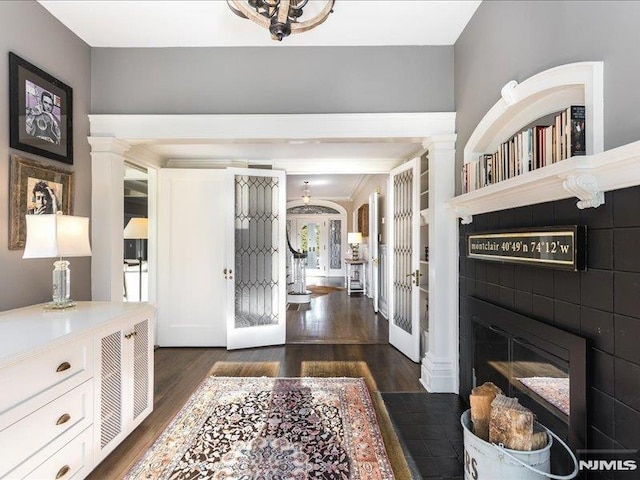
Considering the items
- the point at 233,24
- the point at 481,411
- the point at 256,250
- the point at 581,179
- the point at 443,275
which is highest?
the point at 233,24

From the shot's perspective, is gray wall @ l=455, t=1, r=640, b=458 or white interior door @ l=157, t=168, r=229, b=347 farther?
white interior door @ l=157, t=168, r=229, b=347

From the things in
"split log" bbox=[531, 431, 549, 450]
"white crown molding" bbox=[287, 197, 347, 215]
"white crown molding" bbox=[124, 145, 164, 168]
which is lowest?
"split log" bbox=[531, 431, 549, 450]

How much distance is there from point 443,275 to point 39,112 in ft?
10.5

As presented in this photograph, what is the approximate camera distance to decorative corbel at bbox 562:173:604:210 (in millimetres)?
1298

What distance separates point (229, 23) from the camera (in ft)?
8.43

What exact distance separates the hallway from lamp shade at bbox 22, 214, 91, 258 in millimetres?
2808

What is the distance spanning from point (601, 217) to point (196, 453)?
2.43m

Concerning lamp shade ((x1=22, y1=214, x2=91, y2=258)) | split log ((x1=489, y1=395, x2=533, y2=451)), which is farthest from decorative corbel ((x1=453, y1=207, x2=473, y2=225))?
lamp shade ((x1=22, y1=214, x2=91, y2=258))

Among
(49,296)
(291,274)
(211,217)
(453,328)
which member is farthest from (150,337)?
(291,274)

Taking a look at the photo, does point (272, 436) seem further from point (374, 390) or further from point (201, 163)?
point (201, 163)

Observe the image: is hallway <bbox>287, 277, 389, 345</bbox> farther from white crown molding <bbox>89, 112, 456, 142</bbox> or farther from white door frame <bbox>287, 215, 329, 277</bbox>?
white door frame <bbox>287, 215, 329, 277</bbox>

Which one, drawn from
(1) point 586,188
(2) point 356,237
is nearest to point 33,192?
(1) point 586,188

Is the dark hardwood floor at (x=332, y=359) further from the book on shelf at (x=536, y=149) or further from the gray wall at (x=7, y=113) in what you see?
the book on shelf at (x=536, y=149)
